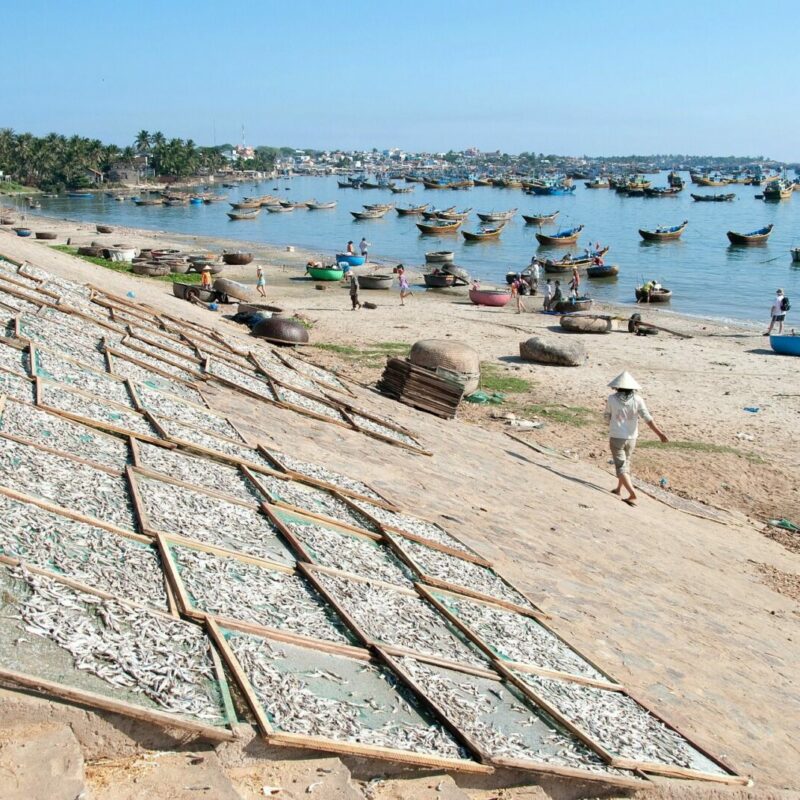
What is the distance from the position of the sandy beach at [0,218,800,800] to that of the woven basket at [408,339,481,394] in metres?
0.84

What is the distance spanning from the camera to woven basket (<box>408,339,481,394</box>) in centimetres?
1952

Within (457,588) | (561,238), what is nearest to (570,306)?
(457,588)

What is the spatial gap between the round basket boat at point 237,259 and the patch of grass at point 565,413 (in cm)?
3014

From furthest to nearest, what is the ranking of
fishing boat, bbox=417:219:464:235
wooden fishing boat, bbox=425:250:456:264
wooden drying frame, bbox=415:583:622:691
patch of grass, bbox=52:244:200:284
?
fishing boat, bbox=417:219:464:235
wooden fishing boat, bbox=425:250:456:264
patch of grass, bbox=52:244:200:284
wooden drying frame, bbox=415:583:622:691

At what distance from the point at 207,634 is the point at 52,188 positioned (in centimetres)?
13236

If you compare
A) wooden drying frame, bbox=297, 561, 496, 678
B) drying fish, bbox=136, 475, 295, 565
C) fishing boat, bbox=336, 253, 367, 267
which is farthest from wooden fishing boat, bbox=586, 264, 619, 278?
wooden drying frame, bbox=297, 561, 496, 678

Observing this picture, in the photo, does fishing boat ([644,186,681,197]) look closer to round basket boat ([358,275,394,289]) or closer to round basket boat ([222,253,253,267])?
round basket boat ([222,253,253,267])

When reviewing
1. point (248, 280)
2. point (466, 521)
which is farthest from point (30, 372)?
point (248, 280)

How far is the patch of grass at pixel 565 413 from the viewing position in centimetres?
1895

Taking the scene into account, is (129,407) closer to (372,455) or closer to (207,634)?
(372,455)

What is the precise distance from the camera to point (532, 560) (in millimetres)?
9984

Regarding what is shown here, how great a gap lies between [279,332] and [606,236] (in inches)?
2476

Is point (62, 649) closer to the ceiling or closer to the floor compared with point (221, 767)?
closer to the ceiling

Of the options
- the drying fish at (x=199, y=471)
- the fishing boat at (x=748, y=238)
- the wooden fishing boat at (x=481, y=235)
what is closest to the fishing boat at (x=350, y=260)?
the wooden fishing boat at (x=481, y=235)
